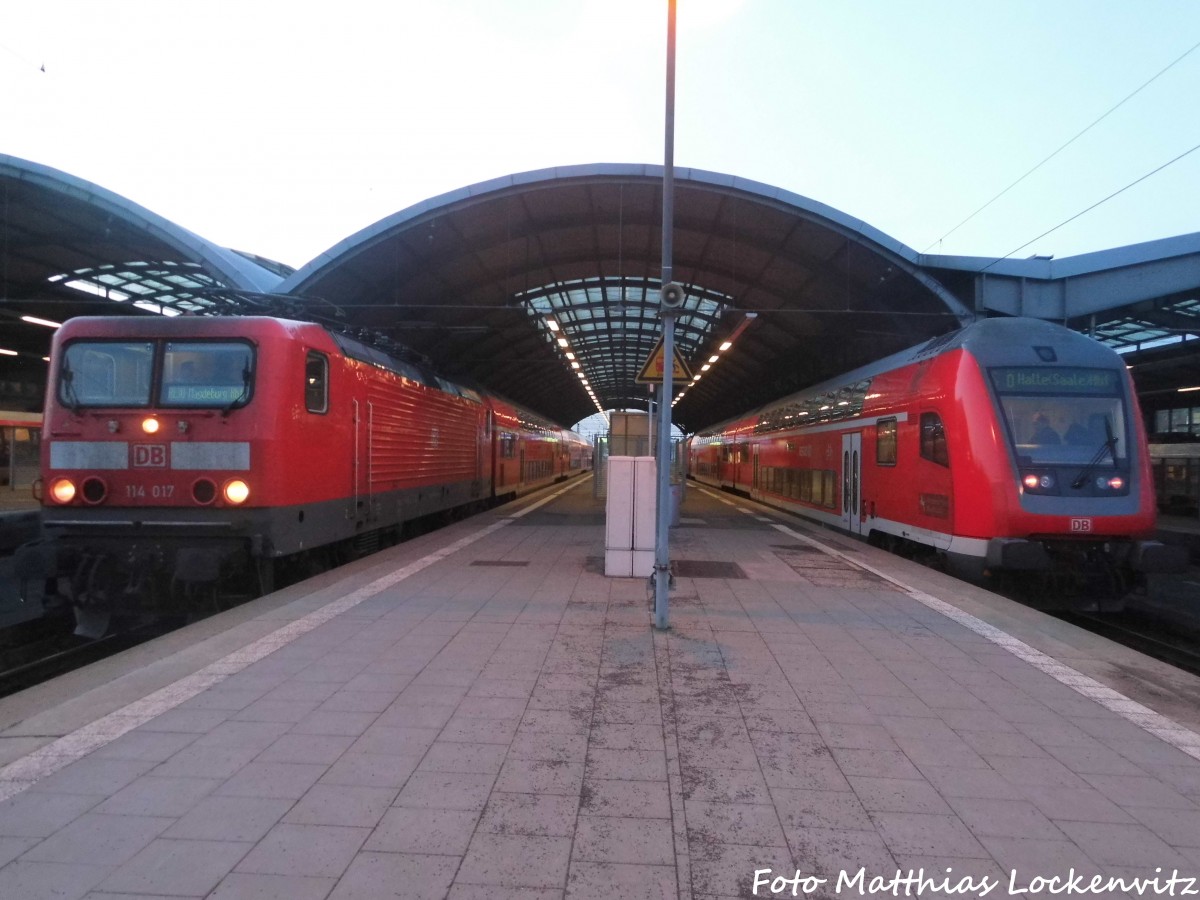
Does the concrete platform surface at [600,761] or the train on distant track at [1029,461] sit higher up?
the train on distant track at [1029,461]

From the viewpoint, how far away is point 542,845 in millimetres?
3543

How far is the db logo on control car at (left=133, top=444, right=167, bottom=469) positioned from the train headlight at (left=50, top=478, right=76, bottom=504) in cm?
67

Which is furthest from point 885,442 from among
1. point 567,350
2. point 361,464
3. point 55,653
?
point 567,350

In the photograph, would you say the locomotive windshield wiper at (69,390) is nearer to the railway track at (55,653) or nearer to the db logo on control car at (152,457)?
the db logo on control car at (152,457)

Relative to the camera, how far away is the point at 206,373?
8.36m

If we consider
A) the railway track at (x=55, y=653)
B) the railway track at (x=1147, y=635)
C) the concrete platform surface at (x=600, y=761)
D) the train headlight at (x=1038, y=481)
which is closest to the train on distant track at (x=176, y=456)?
the railway track at (x=55, y=653)

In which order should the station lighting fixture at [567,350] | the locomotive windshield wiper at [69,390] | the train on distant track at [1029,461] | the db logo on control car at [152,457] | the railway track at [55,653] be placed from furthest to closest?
the station lighting fixture at [567,350] → the train on distant track at [1029,461] → the locomotive windshield wiper at [69,390] → the db logo on control car at [152,457] → the railway track at [55,653]

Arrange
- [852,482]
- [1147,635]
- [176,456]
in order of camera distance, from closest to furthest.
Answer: [176,456], [1147,635], [852,482]

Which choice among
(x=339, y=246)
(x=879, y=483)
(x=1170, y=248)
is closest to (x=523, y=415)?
(x=339, y=246)

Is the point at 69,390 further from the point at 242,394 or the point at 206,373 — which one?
the point at 242,394

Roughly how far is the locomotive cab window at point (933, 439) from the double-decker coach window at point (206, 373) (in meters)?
8.10

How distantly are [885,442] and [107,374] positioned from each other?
10.5m

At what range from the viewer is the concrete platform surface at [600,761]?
3355mm

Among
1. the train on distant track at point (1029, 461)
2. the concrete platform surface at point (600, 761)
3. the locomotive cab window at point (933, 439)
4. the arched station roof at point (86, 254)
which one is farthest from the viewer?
the arched station roof at point (86, 254)
